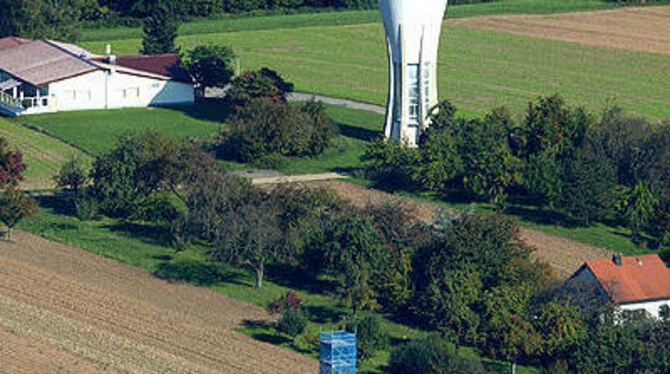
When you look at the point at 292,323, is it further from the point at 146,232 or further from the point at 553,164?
the point at 553,164

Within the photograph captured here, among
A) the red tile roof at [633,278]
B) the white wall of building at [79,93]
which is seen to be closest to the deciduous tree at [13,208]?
the red tile roof at [633,278]

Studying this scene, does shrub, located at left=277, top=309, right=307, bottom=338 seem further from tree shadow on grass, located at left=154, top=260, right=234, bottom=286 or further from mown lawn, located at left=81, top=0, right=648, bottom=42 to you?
mown lawn, located at left=81, top=0, right=648, bottom=42

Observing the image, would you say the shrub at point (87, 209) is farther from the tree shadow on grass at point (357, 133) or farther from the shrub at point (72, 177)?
the tree shadow on grass at point (357, 133)

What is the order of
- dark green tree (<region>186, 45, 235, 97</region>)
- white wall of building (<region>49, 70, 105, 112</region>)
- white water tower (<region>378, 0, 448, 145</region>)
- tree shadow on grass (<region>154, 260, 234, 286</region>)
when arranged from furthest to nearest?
dark green tree (<region>186, 45, 235, 97</region>), white wall of building (<region>49, 70, 105, 112</region>), white water tower (<region>378, 0, 448, 145</region>), tree shadow on grass (<region>154, 260, 234, 286</region>)

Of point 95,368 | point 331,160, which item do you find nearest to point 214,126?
point 331,160

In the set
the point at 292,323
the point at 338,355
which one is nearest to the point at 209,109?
the point at 292,323

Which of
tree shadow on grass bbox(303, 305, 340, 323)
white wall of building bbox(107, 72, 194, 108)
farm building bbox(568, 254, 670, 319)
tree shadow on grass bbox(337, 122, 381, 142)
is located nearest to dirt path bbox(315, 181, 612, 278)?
farm building bbox(568, 254, 670, 319)
